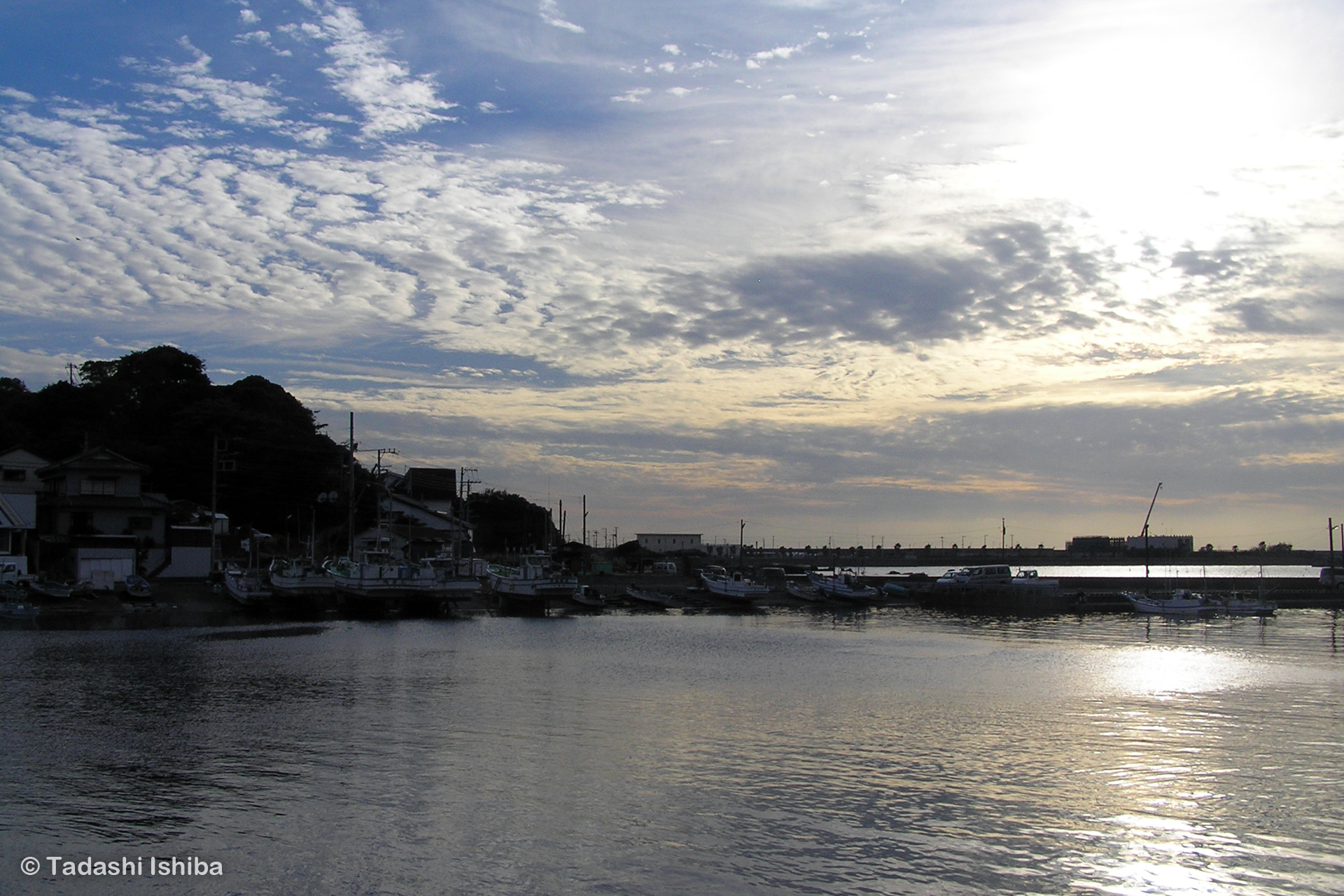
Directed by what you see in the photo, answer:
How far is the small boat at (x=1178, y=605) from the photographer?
67.8m

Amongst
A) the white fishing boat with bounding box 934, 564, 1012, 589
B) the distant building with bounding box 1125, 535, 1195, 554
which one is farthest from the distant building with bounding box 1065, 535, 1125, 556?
the white fishing boat with bounding box 934, 564, 1012, 589

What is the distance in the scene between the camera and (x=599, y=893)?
12.6 m

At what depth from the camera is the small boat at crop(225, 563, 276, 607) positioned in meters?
55.5

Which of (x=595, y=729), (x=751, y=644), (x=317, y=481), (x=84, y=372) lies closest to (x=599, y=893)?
(x=595, y=729)

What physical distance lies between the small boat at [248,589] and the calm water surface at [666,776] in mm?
19447

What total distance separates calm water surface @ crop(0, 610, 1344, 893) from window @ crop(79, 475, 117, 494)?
85.2ft

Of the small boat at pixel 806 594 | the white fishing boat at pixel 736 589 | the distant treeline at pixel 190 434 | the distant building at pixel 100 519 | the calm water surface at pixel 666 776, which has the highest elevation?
the distant treeline at pixel 190 434

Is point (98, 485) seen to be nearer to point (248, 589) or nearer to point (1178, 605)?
point (248, 589)

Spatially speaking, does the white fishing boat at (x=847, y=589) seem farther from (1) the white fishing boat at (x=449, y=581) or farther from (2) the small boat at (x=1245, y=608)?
(1) the white fishing boat at (x=449, y=581)

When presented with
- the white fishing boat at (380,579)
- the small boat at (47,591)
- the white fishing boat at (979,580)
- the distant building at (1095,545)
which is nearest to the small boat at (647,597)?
the white fishing boat at (380,579)

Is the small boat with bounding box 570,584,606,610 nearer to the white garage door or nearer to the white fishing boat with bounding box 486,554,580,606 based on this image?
the white fishing boat with bounding box 486,554,580,606

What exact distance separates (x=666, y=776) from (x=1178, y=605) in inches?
2373

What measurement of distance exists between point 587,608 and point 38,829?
5792cm

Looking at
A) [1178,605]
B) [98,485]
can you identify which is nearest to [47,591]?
[98,485]
